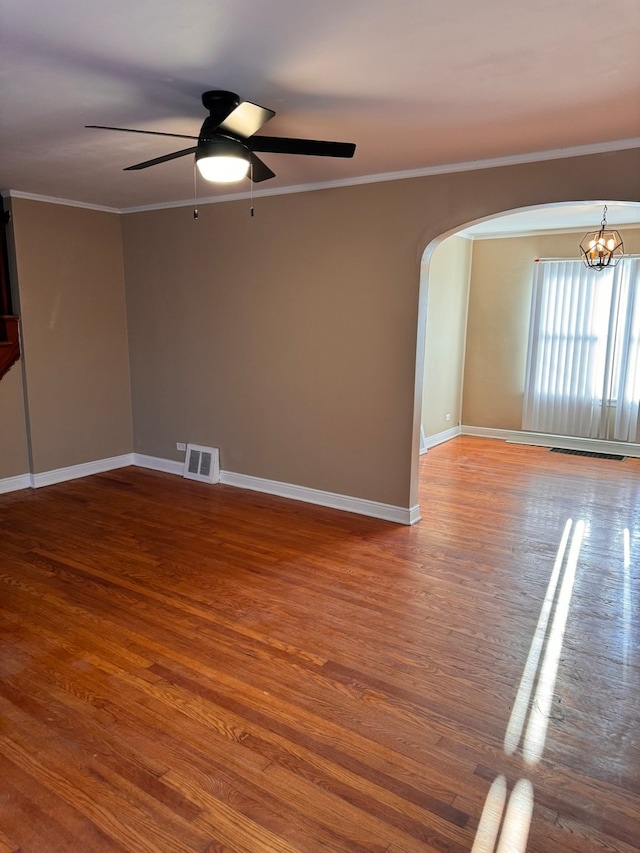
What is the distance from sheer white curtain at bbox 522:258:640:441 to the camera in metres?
6.57

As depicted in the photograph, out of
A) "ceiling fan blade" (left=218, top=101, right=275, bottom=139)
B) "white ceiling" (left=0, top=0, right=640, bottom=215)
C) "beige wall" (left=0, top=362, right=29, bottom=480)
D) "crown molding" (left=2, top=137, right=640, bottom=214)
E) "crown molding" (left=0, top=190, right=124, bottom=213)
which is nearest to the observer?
"white ceiling" (left=0, top=0, right=640, bottom=215)

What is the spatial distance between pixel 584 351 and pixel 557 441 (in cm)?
118

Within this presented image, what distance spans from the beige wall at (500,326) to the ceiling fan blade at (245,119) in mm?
5454

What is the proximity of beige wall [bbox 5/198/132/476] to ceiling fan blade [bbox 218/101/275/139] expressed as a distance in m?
3.25

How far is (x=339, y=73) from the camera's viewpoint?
7.86ft

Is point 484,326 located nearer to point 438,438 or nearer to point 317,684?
point 438,438

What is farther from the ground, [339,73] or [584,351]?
→ [339,73]

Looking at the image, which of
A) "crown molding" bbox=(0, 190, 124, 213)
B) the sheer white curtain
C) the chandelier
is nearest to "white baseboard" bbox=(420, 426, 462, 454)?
the sheer white curtain

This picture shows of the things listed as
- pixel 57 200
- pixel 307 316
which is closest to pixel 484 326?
pixel 307 316

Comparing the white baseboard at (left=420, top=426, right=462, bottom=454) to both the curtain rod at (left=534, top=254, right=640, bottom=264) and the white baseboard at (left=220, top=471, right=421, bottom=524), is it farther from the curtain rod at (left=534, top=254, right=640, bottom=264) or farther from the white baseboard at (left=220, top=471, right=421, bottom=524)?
the curtain rod at (left=534, top=254, right=640, bottom=264)

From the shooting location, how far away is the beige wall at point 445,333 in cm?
677

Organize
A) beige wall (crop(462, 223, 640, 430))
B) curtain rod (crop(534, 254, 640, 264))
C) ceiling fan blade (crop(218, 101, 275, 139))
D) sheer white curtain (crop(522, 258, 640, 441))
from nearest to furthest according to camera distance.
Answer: ceiling fan blade (crop(218, 101, 275, 139)) < curtain rod (crop(534, 254, 640, 264)) < sheer white curtain (crop(522, 258, 640, 441)) < beige wall (crop(462, 223, 640, 430))

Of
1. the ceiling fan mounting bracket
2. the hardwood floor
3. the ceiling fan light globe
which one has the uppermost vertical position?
the ceiling fan mounting bracket

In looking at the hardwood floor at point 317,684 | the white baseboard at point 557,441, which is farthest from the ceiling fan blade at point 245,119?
the white baseboard at point 557,441
